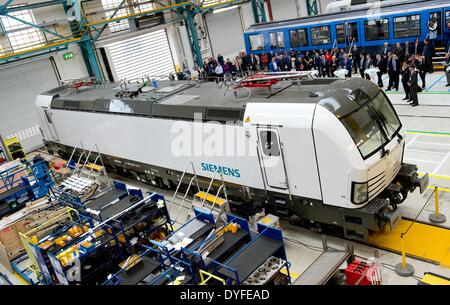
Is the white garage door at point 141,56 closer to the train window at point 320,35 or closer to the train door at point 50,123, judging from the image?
the train door at point 50,123

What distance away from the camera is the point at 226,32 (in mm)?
29516

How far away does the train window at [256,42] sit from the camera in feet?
79.0

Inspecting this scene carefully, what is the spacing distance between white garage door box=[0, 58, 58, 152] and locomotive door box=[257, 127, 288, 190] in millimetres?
15360

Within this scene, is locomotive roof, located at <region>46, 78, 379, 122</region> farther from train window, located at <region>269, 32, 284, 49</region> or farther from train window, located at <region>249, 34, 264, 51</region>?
train window, located at <region>249, 34, 264, 51</region>

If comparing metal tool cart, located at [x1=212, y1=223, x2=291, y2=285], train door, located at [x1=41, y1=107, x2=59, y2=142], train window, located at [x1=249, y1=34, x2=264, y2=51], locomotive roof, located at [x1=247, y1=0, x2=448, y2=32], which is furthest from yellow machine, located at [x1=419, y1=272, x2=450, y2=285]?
train window, located at [x1=249, y1=34, x2=264, y2=51]

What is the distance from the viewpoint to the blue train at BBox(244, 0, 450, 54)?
17.1 meters

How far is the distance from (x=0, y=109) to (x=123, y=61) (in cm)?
704

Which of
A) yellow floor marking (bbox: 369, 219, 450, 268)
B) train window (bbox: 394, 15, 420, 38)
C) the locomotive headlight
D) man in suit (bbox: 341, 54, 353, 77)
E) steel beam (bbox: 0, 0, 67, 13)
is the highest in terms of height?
steel beam (bbox: 0, 0, 67, 13)

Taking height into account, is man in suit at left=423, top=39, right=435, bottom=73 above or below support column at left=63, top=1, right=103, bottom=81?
below

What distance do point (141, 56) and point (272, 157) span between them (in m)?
17.9

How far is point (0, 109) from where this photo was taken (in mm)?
18922

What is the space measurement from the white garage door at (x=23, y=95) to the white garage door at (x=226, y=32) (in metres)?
12.1

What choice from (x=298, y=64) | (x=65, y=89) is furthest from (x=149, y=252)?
(x=298, y=64)

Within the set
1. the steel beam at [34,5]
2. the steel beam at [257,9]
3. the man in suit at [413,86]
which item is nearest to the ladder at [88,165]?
the steel beam at [34,5]
